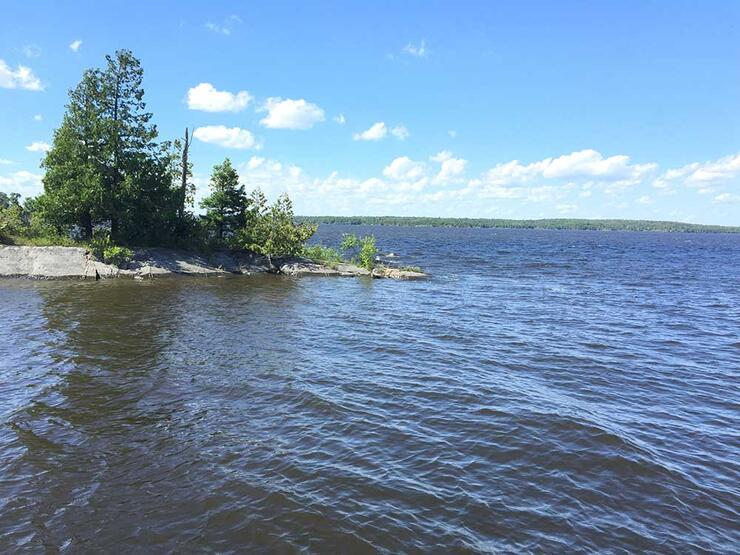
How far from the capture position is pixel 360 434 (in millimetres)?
13750

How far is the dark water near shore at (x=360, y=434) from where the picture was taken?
9641 mm

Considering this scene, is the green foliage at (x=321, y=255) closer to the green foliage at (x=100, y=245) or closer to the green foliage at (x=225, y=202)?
Result: the green foliage at (x=225, y=202)

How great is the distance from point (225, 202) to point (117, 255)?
12.7 meters

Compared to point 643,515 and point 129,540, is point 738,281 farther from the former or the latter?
point 129,540

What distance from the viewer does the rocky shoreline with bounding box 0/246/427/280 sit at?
4000cm

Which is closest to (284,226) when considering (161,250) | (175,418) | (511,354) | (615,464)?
(161,250)

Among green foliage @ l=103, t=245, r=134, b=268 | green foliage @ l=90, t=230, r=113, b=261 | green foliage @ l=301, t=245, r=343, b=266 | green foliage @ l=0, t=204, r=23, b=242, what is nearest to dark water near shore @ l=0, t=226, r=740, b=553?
green foliage @ l=103, t=245, r=134, b=268

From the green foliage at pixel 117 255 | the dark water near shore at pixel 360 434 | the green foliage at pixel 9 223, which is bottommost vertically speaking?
the dark water near shore at pixel 360 434

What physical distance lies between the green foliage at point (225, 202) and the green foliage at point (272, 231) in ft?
3.91

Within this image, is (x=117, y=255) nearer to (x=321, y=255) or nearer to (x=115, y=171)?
(x=115, y=171)

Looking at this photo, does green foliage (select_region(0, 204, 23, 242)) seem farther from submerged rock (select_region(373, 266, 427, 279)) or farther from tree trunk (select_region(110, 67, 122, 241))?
submerged rock (select_region(373, 266, 427, 279))

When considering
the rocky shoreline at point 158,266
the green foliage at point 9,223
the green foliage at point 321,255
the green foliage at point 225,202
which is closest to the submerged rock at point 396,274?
the rocky shoreline at point 158,266

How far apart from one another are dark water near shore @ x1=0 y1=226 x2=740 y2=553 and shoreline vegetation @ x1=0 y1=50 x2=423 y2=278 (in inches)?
638

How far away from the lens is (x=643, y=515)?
1055 centimetres
